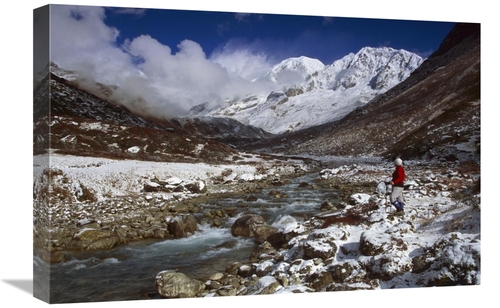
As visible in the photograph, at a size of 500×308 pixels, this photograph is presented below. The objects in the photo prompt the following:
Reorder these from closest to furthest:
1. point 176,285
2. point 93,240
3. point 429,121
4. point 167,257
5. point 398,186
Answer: point 176,285, point 93,240, point 167,257, point 398,186, point 429,121

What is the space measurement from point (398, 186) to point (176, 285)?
254 inches

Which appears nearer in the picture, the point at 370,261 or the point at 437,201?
the point at 370,261

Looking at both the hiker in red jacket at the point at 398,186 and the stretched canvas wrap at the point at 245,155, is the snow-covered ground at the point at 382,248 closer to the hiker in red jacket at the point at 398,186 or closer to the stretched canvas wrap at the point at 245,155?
the stretched canvas wrap at the point at 245,155

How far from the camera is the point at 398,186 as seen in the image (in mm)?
14398

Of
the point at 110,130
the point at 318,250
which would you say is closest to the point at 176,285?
the point at 318,250

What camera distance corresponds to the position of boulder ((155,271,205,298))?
11.9 meters

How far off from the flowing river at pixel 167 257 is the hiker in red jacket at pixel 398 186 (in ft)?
5.17

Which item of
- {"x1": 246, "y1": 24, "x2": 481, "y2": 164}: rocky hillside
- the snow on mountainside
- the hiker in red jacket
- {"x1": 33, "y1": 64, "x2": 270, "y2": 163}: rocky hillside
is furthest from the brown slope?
{"x1": 33, "y1": 64, "x2": 270, "y2": 163}: rocky hillside

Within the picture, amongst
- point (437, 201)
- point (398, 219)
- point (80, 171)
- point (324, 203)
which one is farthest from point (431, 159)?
point (80, 171)

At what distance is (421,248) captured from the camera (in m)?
13.2

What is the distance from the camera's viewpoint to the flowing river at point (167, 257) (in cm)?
1161

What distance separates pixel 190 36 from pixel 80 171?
423cm

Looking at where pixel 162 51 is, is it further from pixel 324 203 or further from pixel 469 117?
pixel 469 117

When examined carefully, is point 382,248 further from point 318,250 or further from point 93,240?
point 93,240
